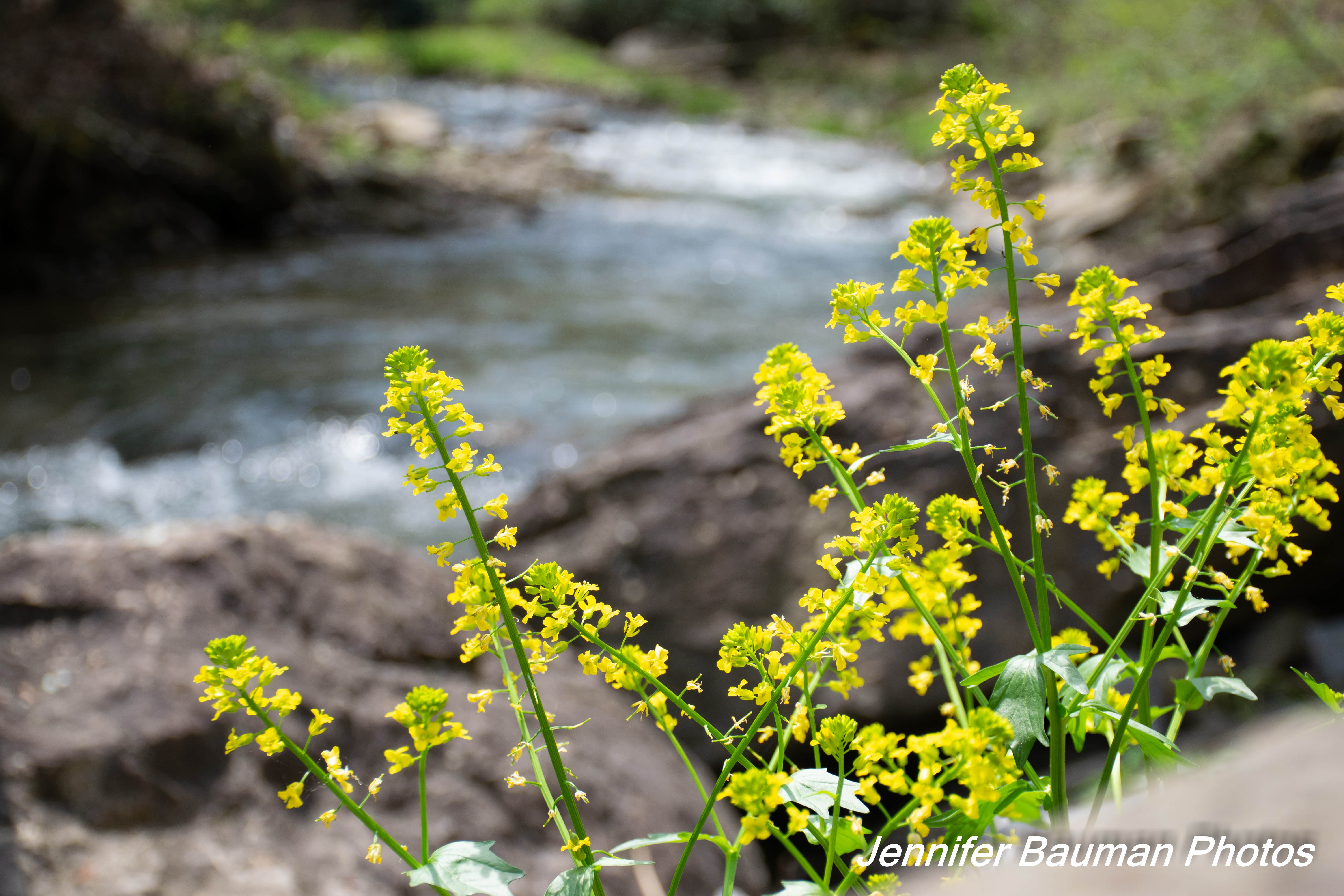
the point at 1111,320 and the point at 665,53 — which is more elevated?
the point at 665,53

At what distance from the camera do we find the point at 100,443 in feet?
20.1

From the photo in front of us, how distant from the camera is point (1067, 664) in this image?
0.95 meters

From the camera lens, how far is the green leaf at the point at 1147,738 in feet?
3.17

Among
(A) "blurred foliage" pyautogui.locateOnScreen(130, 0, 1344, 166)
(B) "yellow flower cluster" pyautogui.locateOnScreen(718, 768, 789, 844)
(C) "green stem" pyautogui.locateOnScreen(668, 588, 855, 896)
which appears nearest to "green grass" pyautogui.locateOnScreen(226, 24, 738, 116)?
(A) "blurred foliage" pyautogui.locateOnScreen(130, 0, 1344, 166)

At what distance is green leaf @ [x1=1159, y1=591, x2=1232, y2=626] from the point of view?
100 centimetres

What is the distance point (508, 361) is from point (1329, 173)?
7545 mm

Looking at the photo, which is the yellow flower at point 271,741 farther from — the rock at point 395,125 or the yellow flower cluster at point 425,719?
the rock at point 395,125

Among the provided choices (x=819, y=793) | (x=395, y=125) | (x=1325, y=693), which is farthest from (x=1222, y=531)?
(x=395, y=125)

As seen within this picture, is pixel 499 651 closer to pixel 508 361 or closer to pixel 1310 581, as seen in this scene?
pixel 1310 581

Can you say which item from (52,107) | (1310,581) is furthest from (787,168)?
(1310,581)

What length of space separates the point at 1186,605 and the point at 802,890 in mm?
557

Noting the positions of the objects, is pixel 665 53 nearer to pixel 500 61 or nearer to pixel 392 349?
pixel 500 61

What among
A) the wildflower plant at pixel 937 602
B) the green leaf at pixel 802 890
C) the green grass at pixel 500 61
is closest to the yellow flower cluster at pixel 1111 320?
the wildflower plant at pixel 937 602

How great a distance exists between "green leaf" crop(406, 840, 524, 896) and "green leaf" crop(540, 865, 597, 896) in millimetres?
10
